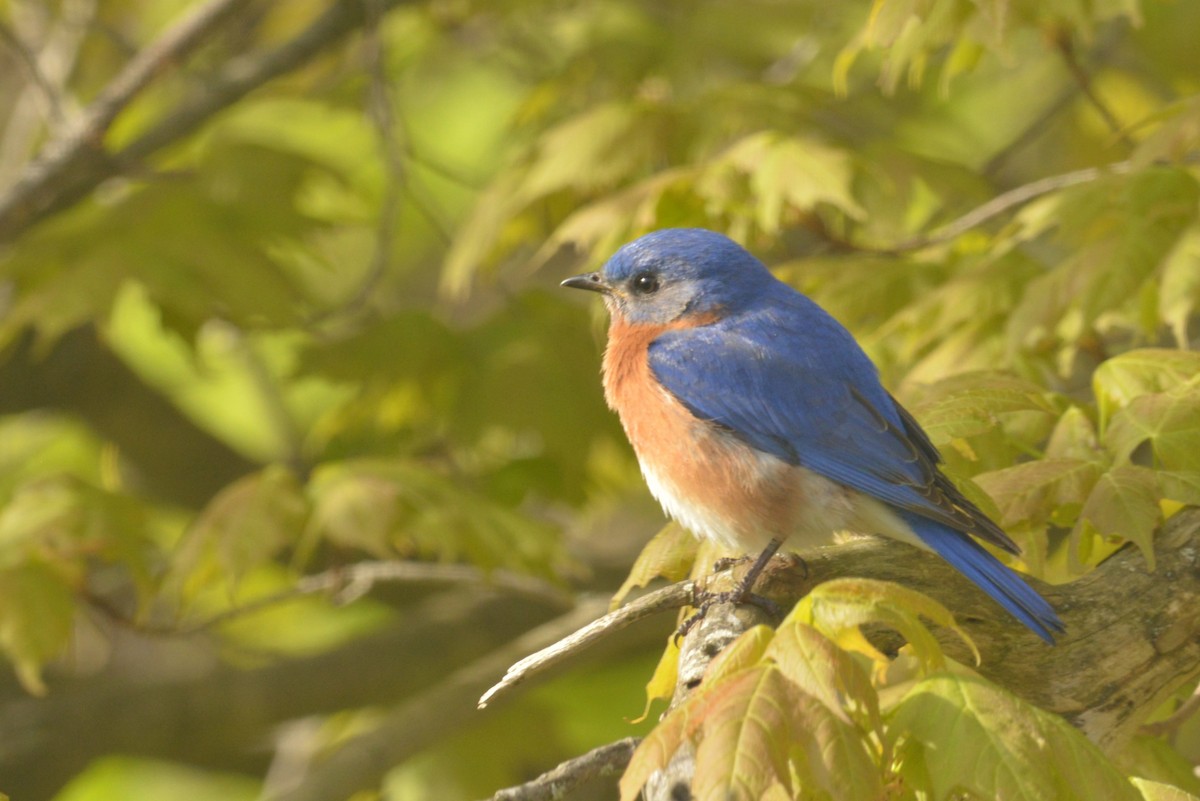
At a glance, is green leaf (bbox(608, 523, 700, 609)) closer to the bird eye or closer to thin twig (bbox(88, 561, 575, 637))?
the bird eye

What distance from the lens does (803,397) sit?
3180 millimetres

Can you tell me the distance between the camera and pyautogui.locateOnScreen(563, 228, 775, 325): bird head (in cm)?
356

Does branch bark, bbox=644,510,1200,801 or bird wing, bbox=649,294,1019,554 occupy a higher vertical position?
bird wing, bbox=649,294,1019,554

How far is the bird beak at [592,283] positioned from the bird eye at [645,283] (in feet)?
0.29

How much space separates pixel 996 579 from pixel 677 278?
1.43m

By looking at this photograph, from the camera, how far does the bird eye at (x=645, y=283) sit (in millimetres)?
3699

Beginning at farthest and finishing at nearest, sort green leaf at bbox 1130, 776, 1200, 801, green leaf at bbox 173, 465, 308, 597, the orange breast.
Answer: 1. green leaf at bbox 173, 465, 308, 597
2. the orange breast
3. green leaf at bbox 1130, 776, 1200, 801

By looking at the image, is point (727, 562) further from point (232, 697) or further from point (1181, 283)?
point (232, 697)

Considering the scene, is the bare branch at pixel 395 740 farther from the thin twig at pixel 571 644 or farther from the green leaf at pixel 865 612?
the green leaf at pixel 865 612

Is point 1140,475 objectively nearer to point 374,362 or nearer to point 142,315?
point 374,362

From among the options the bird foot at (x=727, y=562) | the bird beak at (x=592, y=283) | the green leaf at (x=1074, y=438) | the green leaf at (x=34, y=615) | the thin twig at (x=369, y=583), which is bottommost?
the thin twig at (x=369, y=583)

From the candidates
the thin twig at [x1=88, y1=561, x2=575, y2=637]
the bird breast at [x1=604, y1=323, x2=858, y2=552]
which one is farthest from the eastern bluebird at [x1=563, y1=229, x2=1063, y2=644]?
the thin twig at [x1=88, y1=561, x2=575, y2=637]

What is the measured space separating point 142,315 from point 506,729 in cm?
371

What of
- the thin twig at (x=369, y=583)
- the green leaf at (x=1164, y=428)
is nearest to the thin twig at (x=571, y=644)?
the green leaf at (x=1164, y=428)
